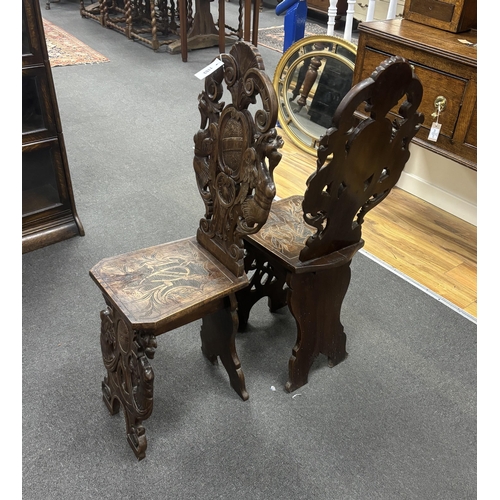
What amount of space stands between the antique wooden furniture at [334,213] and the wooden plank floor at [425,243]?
0.68 metres

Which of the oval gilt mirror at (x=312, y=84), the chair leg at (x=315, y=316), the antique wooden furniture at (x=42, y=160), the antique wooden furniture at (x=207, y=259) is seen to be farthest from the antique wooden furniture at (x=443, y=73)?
the antique wooden furniture at (x=42, y=160)

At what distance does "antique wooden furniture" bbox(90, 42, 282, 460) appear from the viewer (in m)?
1.26

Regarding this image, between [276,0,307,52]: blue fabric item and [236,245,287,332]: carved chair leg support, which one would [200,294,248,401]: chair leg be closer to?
[236,245,287,332]: carved chair leg support

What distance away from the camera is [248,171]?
1.29m

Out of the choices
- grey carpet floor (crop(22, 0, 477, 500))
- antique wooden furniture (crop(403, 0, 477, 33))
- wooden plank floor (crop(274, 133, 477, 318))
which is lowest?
grey carpet floor (crop(22, 0, 477, 500))

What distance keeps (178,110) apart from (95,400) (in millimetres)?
2627

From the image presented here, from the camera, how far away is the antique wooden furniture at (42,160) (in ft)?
6.84

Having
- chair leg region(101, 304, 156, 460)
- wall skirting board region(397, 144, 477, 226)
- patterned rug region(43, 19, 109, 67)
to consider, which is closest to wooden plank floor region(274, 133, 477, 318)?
wall skirting board region(397, 144, 477, 226)

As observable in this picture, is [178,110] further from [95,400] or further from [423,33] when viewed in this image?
[95,400]

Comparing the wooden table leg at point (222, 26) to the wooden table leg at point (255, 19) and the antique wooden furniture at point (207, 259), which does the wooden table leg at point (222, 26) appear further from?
the antique wooden furniture at point (207, 259)

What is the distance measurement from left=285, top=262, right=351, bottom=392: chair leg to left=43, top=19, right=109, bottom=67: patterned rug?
12.6ft

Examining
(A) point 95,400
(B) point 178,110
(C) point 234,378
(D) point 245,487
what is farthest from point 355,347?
(B) point 178,110

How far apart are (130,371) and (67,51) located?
432 cm

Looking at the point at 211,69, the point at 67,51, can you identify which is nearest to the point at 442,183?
the point at 211,69
